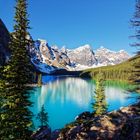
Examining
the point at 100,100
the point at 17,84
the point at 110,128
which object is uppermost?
the point at 17,84

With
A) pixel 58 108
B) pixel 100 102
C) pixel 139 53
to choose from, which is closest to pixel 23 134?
pixel 139 53

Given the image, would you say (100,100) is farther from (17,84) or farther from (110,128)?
(17,84)

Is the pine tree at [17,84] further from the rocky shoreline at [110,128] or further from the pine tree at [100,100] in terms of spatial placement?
the pine tree at [100,100]

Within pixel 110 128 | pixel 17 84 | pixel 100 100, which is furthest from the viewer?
pixel 100 100

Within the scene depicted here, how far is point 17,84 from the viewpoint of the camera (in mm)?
26219

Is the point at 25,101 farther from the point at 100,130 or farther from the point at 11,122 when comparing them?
the point at 100,130

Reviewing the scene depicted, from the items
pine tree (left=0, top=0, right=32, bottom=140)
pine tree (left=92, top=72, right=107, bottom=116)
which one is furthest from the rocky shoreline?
pine tree (left=92, top=72, right=107, bottom=116)

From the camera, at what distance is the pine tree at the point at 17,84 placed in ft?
84.1

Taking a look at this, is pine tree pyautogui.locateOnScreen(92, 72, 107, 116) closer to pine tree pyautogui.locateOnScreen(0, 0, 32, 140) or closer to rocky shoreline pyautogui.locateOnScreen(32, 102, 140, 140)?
rocky shoreline pyautogui.locateOnScreen(32, 102, 140, 140)

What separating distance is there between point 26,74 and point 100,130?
29.6ft

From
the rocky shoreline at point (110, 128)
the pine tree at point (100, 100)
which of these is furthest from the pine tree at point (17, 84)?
the pine tree at point (100, 100)

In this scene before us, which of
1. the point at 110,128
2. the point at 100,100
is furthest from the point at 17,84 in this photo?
the point at 100,100

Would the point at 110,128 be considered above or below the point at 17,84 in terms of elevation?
below

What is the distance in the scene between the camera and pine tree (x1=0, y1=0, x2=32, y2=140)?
2564 centimetres
